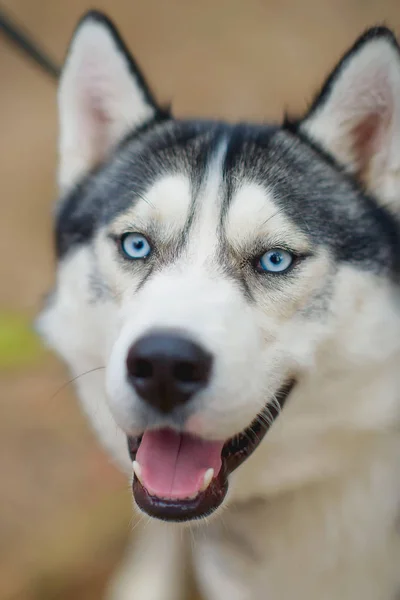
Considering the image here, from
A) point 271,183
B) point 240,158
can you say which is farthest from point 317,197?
point 240,158

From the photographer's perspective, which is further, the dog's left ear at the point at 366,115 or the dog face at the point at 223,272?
the dog's left ear at the point at 366,115

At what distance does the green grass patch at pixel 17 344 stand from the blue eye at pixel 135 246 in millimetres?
975

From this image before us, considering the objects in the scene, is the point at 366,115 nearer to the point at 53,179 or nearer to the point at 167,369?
the point at 167,369

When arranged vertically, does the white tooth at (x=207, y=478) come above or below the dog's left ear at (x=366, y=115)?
below

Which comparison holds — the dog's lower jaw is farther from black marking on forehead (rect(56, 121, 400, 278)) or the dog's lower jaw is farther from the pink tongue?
black marking on forehead (rect(56, 121, 400, 278))

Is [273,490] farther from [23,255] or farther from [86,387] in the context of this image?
[23,255]

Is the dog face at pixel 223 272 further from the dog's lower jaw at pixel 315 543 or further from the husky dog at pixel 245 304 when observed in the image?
the dog's lower jaw at pixel 315 543

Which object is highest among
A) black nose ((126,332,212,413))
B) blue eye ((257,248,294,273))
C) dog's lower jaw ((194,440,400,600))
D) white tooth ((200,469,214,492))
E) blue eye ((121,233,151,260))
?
blue eye ((257,248,294,273))

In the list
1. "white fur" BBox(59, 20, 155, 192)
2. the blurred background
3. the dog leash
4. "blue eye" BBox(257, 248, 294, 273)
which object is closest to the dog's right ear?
"white fur" BBox(59, 20, 155, 192)

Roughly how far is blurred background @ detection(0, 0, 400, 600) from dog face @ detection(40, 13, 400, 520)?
965 millimetres

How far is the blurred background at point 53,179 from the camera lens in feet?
10.2

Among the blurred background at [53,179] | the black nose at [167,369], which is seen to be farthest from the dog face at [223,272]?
the blurred background at [53,179]

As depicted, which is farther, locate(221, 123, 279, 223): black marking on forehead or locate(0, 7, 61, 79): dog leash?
locate(0, 7, 61, 79): dog leash

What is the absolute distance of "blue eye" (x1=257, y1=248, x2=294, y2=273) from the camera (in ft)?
6.18
